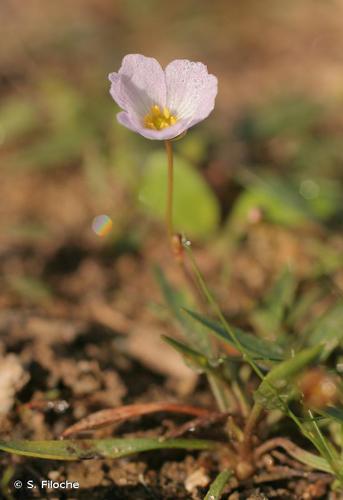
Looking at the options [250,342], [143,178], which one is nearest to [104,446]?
[250,342]

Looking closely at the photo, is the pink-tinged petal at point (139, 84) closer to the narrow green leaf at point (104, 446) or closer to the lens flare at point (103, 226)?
the lens flare at point (103, 226)

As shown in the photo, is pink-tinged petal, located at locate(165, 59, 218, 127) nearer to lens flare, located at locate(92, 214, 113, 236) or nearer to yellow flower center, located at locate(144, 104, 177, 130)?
yellow flower center, located at locate(144, 104, 177, 130)

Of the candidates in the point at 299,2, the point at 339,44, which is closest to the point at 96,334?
the point at 339,44

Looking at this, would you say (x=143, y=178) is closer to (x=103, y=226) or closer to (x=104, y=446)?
(x=103, y=226)

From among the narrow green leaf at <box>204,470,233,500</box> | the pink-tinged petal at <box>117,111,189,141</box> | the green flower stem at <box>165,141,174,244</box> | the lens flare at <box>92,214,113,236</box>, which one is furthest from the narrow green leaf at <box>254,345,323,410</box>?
the lens flare at <box>92,214,113,236</box>

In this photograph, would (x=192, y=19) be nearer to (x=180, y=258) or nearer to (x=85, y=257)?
(x=85, y=257)

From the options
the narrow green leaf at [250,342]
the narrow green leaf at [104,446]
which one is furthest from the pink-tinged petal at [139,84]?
the narrow green leaf at [104,446]
